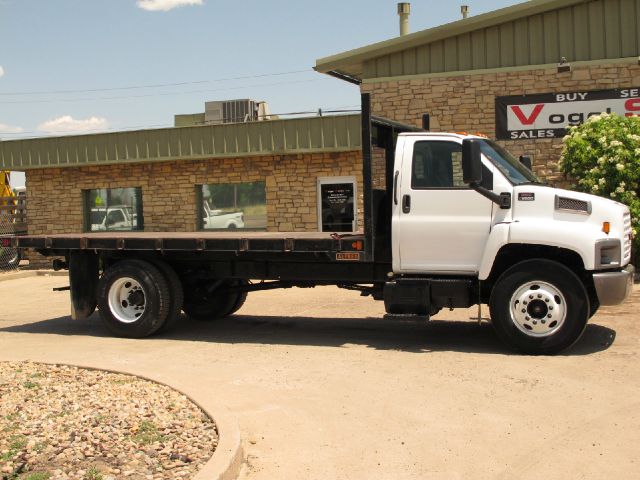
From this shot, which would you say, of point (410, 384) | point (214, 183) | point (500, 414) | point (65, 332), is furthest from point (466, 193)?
point (214, 183)

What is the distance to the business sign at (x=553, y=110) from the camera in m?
15.9

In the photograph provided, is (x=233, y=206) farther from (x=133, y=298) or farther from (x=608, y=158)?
(x=133, y=298)

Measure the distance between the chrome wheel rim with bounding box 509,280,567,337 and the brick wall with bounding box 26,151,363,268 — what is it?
32.3ft

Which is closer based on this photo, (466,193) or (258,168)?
(466,193)

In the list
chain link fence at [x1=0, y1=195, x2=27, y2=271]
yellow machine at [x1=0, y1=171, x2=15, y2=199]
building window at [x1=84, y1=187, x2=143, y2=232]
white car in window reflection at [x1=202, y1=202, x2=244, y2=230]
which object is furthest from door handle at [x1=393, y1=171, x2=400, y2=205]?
yellow machine at [x1=0, y1=171, x2=15, y2=199]

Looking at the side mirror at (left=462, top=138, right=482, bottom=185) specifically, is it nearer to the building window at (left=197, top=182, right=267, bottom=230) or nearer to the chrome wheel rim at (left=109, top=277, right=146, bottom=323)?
the chrome wheel rim at (left=109, top=277, right=146, bottom=323)

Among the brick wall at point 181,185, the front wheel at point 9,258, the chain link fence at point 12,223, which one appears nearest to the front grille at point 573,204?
the brick wall at point 181,185

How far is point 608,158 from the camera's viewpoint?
48.8 ft

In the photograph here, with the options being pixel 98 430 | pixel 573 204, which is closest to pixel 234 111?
pixel 573 204

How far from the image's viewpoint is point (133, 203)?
69.9 ft

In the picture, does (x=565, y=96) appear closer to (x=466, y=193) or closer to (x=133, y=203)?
(x=466, y=193)

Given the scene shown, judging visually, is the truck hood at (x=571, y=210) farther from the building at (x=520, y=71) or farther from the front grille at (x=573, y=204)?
the building at (x=520, y=71)

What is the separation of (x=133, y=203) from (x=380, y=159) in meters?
13.0

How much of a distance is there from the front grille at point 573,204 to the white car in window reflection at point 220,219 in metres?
12.4
